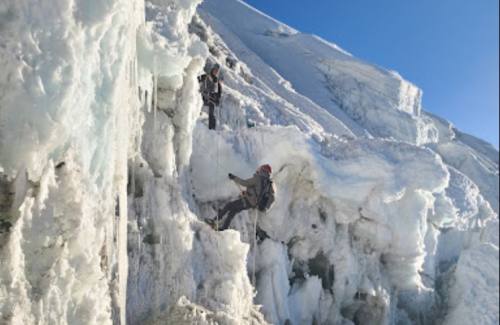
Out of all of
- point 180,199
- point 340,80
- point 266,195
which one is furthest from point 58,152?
point 340,80

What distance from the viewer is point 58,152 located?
5414 millimetres

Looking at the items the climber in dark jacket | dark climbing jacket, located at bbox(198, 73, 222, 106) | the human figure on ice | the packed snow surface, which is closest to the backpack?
the human figure on ice

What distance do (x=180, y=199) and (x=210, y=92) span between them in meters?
3.70

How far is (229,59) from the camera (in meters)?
17.9

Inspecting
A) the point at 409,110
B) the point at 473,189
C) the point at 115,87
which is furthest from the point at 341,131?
the point at 115,87

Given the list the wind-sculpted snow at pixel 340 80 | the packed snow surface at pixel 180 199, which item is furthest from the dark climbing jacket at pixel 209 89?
the wind-sculpted snow at pixel 340 80

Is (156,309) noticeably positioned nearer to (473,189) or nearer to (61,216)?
→ (61,216)

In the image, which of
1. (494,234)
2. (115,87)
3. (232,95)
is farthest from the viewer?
(494,234)

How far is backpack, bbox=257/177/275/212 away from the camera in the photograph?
10172 millimetres

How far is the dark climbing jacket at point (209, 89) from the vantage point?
37.7 feet

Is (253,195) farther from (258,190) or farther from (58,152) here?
(58,152)

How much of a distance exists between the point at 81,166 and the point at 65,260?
85 centimetres

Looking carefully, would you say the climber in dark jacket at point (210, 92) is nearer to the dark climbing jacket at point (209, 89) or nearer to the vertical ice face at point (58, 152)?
the dark climbing jacket at point (209, 89)

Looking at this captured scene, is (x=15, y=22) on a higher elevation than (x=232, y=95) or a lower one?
lower
